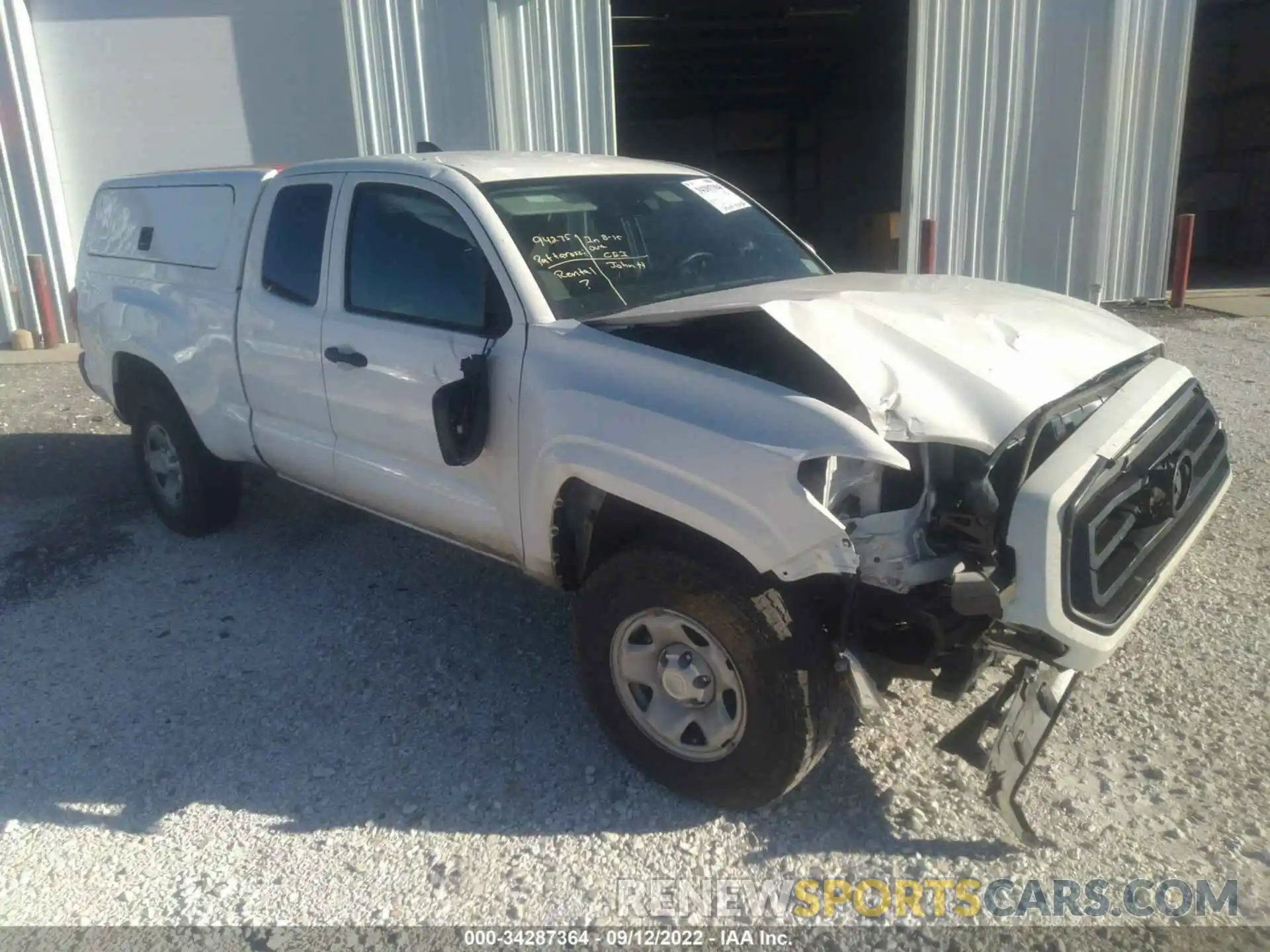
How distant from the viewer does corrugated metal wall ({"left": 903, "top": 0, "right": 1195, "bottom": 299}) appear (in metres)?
10.5

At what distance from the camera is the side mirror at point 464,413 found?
3.23m

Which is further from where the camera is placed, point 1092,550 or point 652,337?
point 652,337

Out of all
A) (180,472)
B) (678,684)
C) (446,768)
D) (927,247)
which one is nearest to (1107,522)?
(678,684)

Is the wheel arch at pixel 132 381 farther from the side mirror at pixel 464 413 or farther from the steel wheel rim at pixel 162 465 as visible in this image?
the side mirror at pixel 464 413

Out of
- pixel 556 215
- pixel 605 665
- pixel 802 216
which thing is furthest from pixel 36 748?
pixel 802 216

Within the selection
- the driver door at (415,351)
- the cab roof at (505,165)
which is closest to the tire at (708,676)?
the driver door at (415,351)

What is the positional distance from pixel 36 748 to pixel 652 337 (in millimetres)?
2598

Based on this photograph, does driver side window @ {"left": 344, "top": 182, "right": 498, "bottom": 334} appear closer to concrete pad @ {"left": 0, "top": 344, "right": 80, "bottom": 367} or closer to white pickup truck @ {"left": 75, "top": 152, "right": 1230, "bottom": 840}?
white pickup truck @ {"left": 75, "top": 152, "right": 1230, "bottom": 840}

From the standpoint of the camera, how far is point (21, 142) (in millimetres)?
10539

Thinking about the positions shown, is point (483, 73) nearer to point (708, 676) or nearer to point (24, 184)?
point (24, 184)

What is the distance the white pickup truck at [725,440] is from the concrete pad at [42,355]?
7.28 metres

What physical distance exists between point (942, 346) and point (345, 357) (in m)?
2.24

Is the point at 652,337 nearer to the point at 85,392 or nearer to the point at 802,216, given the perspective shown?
the point at 85,392

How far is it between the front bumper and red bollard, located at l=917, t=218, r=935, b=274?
8.01 m
